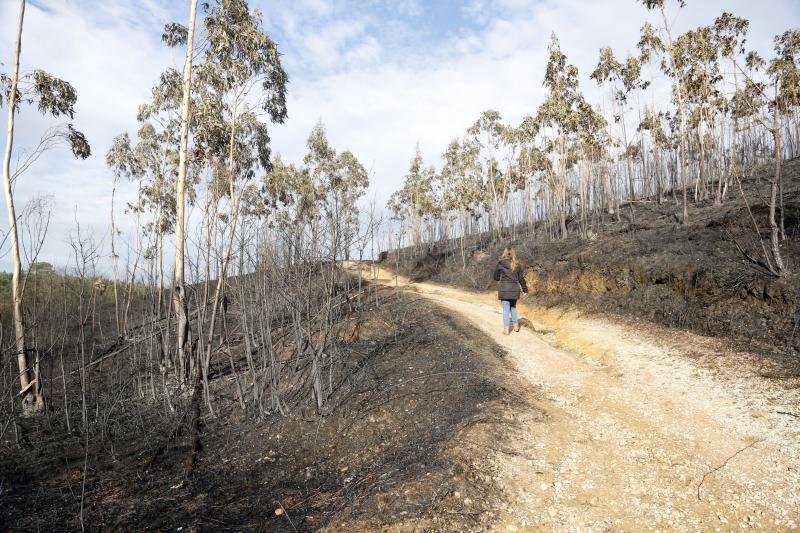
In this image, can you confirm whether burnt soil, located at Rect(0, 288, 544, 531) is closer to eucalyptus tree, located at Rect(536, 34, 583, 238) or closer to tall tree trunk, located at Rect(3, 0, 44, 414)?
tall tree trunk, located at Rect(3, 0, 44, 414)

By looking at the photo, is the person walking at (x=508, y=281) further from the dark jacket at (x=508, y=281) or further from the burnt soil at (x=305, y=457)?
the burnt soil at (x=305, y=457)

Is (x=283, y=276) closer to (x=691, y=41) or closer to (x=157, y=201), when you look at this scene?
(x=157, y=201)

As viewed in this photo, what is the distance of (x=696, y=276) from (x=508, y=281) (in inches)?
179

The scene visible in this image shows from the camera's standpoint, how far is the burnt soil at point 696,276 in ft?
25.3

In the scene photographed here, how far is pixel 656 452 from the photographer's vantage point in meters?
4.52

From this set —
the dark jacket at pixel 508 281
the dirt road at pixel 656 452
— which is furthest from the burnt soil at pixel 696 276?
the dark jacket at pixel 508 281

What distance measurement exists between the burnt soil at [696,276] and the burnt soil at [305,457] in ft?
14.6

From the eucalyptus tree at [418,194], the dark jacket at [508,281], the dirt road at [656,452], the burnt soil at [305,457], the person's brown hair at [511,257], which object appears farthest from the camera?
the eucalyptus tree at [418,194]

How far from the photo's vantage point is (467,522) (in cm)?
353

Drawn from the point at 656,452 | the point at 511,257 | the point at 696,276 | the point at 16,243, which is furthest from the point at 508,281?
the point at 16,243

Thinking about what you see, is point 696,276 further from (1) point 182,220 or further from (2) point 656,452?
(1) point 182,220

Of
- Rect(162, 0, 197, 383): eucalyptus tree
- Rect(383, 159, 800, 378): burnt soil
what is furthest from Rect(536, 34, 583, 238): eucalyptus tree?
Rect(162, 0, 197, 383): eucalyptus tree

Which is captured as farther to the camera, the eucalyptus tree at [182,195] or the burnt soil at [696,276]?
the eucalyptus tree at [182,195]

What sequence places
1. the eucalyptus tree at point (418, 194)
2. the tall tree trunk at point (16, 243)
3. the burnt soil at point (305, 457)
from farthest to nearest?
the eucalyptus tree at point (418, 194), the tall tree trunk at point (16, 243), the burnt soil at point (305, 457)
